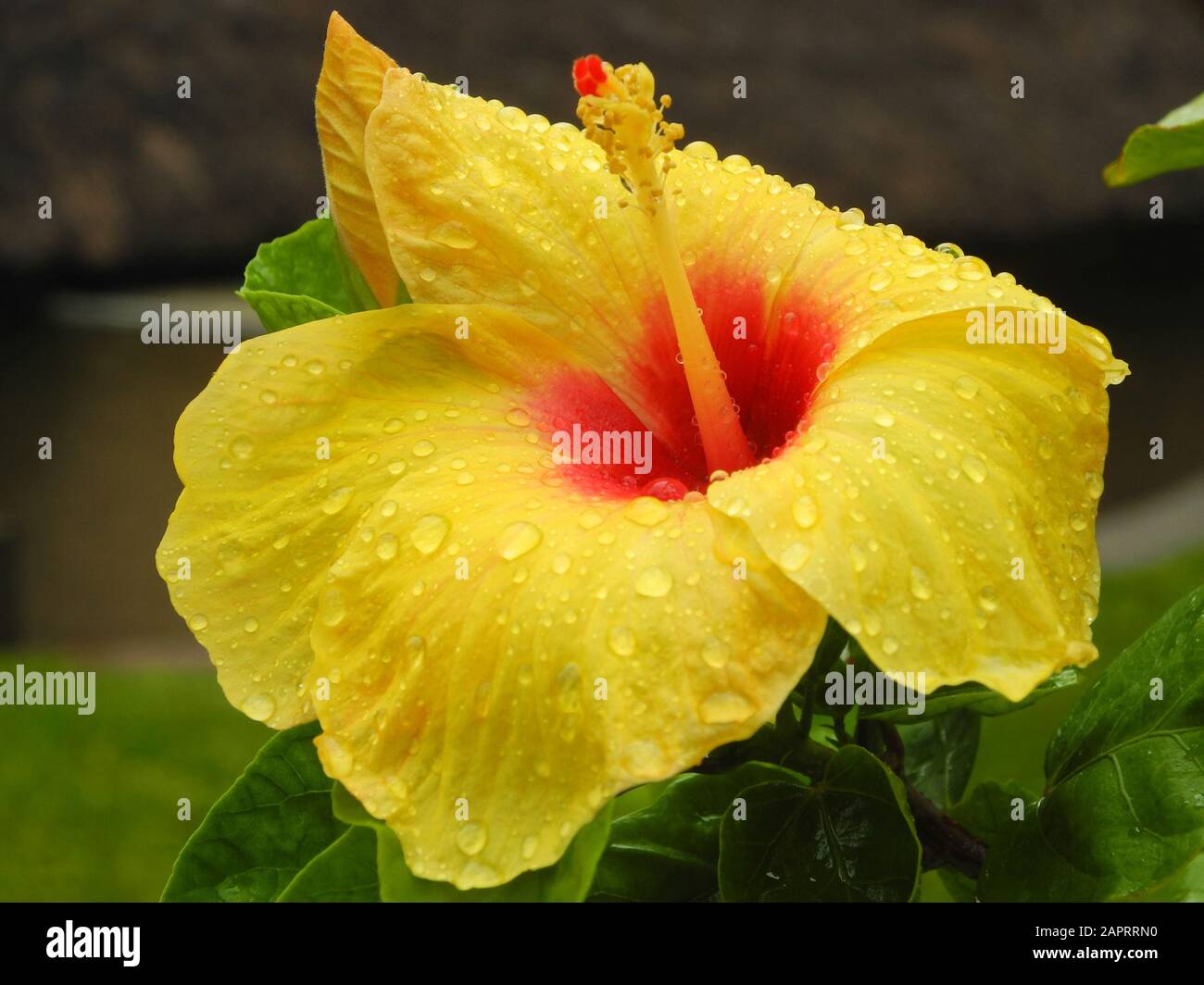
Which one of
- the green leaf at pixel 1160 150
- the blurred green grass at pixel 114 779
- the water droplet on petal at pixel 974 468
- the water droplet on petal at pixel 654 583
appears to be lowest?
the blurred green grass at pixel 114 779

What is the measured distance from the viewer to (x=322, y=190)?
6.13 metres

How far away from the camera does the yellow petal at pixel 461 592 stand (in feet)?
2.27

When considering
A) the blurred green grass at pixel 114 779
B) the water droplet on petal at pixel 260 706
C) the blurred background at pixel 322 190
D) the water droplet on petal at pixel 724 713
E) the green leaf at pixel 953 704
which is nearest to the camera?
the water droplet on petal at pixel 724 713

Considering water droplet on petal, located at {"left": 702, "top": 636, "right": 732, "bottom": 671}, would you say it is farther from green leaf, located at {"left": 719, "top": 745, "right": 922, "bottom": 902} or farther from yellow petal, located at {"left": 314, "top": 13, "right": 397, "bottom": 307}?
yellow petal, located at {"left": 314, "top": 13, "right": 397, "bottom": 307}

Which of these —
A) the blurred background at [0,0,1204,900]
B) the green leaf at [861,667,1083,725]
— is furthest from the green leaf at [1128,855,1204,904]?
the blurred background at [0,0,1204,900]

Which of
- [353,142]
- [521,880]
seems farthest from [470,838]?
[353,142]

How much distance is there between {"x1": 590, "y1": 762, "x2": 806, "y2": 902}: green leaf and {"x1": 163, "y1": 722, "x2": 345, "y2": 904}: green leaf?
20 centimetres

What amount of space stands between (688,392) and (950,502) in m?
0.31

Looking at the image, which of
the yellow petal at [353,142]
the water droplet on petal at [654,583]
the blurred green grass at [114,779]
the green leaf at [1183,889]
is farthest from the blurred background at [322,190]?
the water droplet on petal at [654,583]

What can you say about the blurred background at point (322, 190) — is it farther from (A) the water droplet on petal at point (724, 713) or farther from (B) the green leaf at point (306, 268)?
(A) the water droplet on petal at point (724, 713)

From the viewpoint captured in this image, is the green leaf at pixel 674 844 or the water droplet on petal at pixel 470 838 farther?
the green leaf at pixel 674 844

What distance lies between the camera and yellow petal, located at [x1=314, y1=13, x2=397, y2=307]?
0.94 metres

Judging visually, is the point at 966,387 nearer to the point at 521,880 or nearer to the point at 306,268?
the point at 521,880

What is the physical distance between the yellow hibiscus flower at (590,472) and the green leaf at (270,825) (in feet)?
0.56
